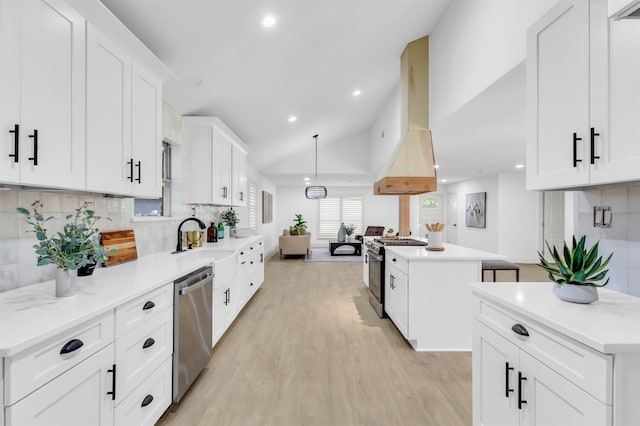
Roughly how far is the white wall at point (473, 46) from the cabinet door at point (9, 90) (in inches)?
102

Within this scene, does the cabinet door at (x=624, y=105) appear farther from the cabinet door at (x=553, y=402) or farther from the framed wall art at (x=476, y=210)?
the framed wall art at (x=476, y=210)

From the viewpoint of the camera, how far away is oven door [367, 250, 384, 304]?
370 cm

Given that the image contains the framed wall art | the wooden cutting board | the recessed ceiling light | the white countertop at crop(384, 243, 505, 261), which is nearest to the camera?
the wooden cutting board

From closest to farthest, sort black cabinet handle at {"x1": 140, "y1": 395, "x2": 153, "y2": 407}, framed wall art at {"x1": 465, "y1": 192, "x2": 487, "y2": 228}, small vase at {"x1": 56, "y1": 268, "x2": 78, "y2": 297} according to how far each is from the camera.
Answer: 1. small vase at {"x1": 56, "y1": 268, "x2": 78, "y2": 297}
2. black cabinet handle at {"x1": 140, "y1": 395, "x2": 153, "y2": 407}
3. framed wall art at {"x1": 465, "y1": 192, "x2": 487, "y2": 228}

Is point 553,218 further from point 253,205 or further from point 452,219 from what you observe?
point 253,205

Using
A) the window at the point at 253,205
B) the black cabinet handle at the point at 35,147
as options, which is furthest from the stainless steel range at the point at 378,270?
the window at the point at 253,205

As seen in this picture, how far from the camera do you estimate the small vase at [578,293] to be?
4.23 ft

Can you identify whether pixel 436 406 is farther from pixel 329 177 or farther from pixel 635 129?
pixel 329 177

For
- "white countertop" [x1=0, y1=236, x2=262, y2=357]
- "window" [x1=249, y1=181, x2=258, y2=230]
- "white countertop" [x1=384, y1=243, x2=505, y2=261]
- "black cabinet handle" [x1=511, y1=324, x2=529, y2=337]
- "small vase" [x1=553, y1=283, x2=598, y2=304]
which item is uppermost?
"window" [x1=249, y1=181, x2=258, y2=230]

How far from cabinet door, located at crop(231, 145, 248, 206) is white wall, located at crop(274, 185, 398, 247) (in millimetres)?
6183

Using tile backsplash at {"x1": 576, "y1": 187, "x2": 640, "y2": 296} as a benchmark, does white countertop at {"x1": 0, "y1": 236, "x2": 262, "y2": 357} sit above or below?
below

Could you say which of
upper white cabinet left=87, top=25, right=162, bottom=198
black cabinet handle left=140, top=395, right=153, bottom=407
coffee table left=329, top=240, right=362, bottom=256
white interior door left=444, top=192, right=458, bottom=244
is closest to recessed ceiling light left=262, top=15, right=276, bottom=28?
upper white cabinet left=87, top=25, right=162, bottom=198

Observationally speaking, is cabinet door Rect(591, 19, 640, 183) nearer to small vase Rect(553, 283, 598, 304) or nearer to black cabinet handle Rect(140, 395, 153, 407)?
small vase Rect(553, 283, 598, 304)

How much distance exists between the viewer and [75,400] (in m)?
1.12
